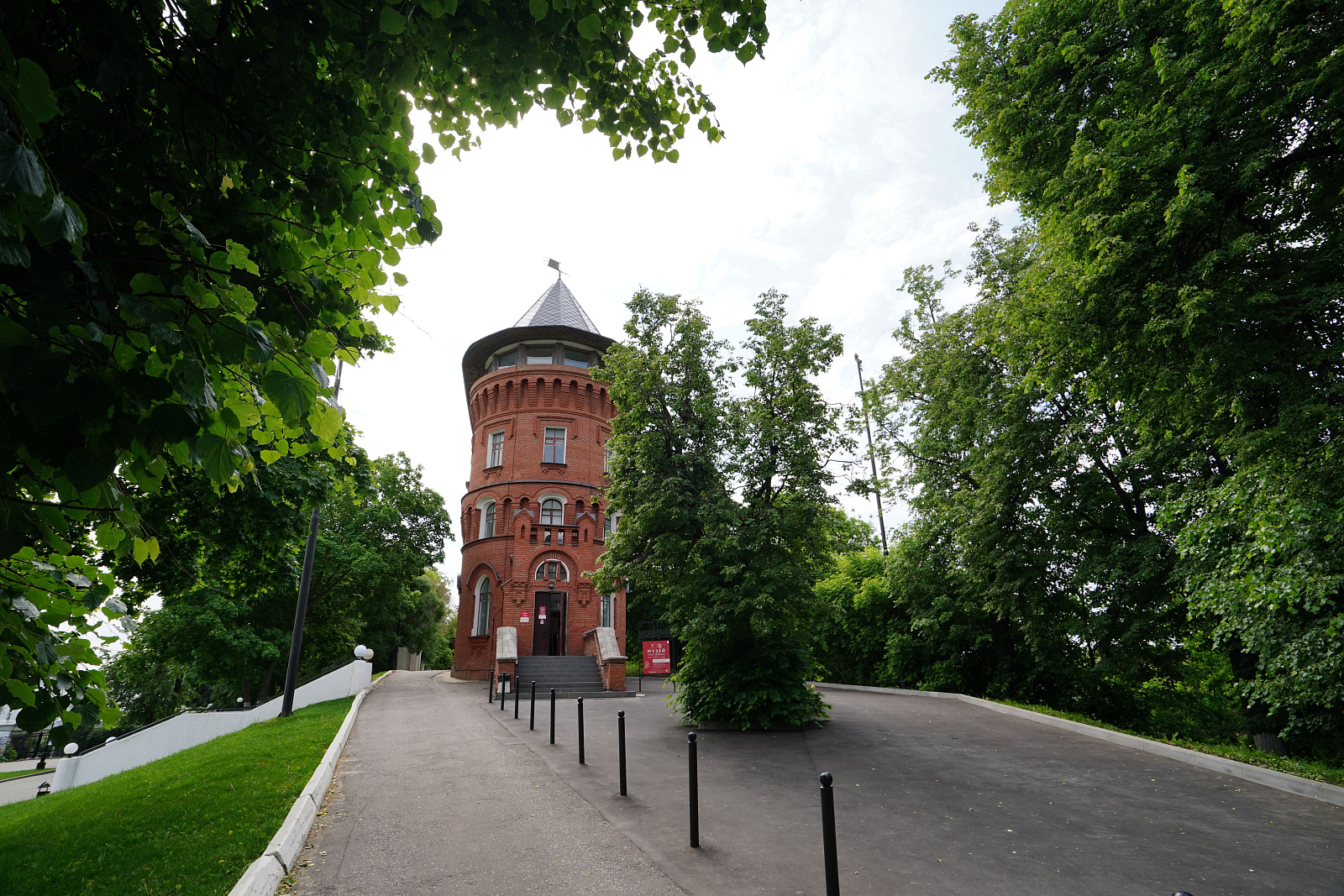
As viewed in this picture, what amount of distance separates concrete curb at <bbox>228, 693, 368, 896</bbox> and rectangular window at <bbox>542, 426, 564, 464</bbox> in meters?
22.1

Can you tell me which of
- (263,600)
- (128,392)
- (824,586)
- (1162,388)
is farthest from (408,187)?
(263,600)

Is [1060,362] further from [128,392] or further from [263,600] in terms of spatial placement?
[263,600]

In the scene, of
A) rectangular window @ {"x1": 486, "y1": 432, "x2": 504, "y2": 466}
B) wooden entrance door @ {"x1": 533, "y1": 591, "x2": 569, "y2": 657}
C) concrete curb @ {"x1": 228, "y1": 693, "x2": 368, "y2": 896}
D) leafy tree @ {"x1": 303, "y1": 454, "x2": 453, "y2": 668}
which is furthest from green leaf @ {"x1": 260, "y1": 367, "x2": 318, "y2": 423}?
rectangular window @ {"x1": 486, "y1": 432, "x2": 504, "y2": 466}

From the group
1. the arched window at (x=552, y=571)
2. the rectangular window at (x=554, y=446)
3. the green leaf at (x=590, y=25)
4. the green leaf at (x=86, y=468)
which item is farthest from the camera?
the rectangular window at (x=554, y=446)

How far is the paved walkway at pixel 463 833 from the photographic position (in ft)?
17.7

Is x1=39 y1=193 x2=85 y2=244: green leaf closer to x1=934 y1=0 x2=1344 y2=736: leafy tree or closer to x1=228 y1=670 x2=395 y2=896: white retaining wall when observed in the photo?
x1=228 y1=670 x2=395 y2=896: white retaining wall

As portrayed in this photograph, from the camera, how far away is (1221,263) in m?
8.30

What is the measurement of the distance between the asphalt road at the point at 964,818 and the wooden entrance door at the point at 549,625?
17.5m

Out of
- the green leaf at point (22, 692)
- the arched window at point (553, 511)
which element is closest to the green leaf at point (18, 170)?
the green leaf at point (22, 692)

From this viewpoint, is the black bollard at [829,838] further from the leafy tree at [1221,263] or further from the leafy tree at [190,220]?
the leafy tree at [1221,263]

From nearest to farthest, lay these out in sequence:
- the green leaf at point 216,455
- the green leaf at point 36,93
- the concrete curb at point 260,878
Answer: the green leaf at point 36,93 < the green leaf at point 216,455 < the concrete curb at point 260,878

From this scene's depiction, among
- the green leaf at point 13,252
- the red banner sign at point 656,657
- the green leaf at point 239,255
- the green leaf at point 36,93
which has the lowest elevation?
the red banner sign at point 656,657

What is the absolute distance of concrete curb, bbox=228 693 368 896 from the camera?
4.98 m

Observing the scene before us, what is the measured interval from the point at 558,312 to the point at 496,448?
25.2 feet
